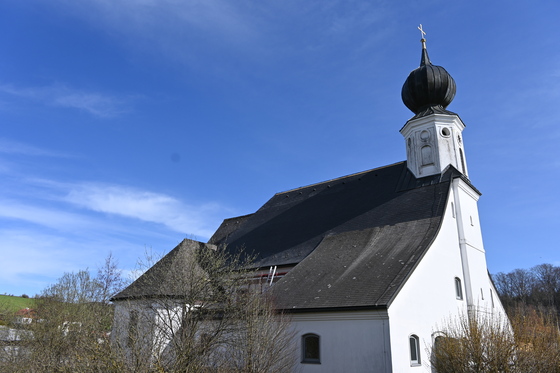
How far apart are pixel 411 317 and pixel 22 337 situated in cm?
1634

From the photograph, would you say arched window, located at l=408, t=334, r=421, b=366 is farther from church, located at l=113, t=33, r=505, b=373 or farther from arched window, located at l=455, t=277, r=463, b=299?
arched window, located at l=455, t=277, r=463, b=299

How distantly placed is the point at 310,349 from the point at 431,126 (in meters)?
13.6

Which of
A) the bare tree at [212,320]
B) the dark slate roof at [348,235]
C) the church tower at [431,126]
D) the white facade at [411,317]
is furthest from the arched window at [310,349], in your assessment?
the church tower at [431,126]

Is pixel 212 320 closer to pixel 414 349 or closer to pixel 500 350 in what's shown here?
pixel 414 349

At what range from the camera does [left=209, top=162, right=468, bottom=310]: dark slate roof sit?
1444cm

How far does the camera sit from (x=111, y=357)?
7.22 metres

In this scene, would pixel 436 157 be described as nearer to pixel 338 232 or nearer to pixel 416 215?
pixel 416 215

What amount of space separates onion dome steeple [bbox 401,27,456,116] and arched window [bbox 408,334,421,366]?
12897 millimetres

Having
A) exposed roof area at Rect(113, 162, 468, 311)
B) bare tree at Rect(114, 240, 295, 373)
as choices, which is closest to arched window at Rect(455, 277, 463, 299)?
exposed roof area at Rect(113, 162, 468, 311)

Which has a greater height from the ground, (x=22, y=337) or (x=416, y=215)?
(x=416, y=215)

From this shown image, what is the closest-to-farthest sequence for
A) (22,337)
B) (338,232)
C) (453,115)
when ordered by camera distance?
(22,337)
(338,232)
(453,115)

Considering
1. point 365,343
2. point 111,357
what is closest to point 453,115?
point 365,343

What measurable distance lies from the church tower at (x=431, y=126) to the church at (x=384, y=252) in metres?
0.06

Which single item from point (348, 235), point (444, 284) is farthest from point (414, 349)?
point (348, 235)
